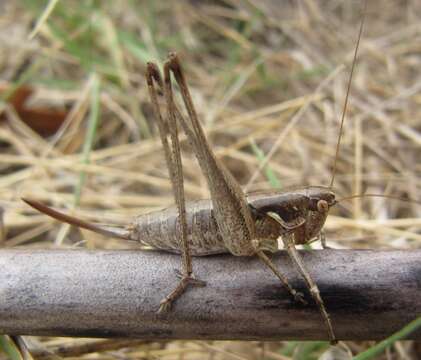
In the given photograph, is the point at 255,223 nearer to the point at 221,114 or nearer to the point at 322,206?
the point at 322,206

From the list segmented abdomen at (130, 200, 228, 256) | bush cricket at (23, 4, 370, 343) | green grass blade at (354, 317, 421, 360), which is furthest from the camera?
segmented abdomen at (130, 200, 228, 256)

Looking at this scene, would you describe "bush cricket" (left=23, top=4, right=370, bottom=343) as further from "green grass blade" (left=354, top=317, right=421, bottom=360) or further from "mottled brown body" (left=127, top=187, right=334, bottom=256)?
"green grass blade" (left=354, top=317, right=421, bottom=360)

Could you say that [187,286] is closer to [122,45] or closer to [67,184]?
[67,184]

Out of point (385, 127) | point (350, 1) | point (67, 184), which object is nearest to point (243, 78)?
point (385, 127)

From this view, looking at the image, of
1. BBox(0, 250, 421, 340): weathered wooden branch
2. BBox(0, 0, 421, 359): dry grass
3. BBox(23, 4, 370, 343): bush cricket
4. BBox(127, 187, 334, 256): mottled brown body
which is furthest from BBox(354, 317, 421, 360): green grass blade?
BBox(0, 0, 421, 359): dry grass

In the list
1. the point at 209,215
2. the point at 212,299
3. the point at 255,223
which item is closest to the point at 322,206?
the point at 255,223

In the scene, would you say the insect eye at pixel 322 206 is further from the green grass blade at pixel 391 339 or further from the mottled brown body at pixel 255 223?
the green grass blade at pixel 391 339
